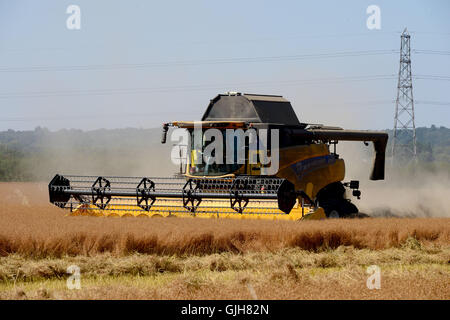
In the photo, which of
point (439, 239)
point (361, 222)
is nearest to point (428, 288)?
point (439, 239)

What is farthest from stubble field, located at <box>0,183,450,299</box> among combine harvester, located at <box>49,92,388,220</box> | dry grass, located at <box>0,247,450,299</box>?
combine harvester, located at <box>49,92,388,220</box>

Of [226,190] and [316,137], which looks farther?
[316,137]

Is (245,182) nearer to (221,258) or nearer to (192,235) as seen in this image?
(192,235)

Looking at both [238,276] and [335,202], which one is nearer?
[238,276]

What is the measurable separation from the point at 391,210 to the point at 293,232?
314 inches

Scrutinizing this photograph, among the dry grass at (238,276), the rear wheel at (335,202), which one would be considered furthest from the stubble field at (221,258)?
the rear wheel at (335,202)

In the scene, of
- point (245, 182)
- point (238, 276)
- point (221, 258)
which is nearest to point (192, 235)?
point (221, 258)

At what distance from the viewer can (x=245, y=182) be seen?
597 inches

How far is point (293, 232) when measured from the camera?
39.6 feet

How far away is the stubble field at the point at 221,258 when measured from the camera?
313 inches

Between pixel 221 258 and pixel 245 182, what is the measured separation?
455cm

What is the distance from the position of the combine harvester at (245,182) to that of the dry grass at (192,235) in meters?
0.93

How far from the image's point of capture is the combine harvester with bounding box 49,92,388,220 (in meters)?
14.4
